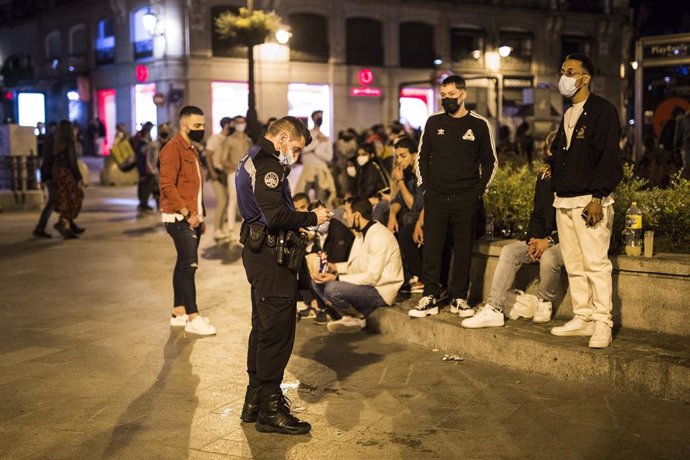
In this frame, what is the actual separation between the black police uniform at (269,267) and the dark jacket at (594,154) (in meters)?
2.06

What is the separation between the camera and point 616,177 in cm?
622

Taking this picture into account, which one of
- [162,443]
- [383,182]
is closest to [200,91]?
[383,182]

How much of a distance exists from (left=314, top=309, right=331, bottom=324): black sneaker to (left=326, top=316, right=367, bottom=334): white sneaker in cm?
32

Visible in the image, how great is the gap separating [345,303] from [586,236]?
2.36 metres

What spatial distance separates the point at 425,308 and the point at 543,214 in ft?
4.04

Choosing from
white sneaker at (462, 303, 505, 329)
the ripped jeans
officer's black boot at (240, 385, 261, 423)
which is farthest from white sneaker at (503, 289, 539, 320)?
the ripped jeans

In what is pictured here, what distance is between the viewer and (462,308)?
737cm

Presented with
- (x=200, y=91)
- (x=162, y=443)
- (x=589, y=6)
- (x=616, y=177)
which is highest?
(x=589, y=6)

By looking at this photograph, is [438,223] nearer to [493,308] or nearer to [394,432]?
[493,308]

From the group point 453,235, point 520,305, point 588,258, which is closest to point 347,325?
point 453,235

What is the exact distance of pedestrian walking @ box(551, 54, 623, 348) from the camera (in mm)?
6234

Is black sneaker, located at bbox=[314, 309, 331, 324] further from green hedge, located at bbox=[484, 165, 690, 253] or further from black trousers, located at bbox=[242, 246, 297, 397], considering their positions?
black trousers, located at bbox=[242, 246, 297, 397]

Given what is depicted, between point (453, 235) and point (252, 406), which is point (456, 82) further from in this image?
point (252, 406)

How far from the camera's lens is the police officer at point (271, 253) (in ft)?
17.3
